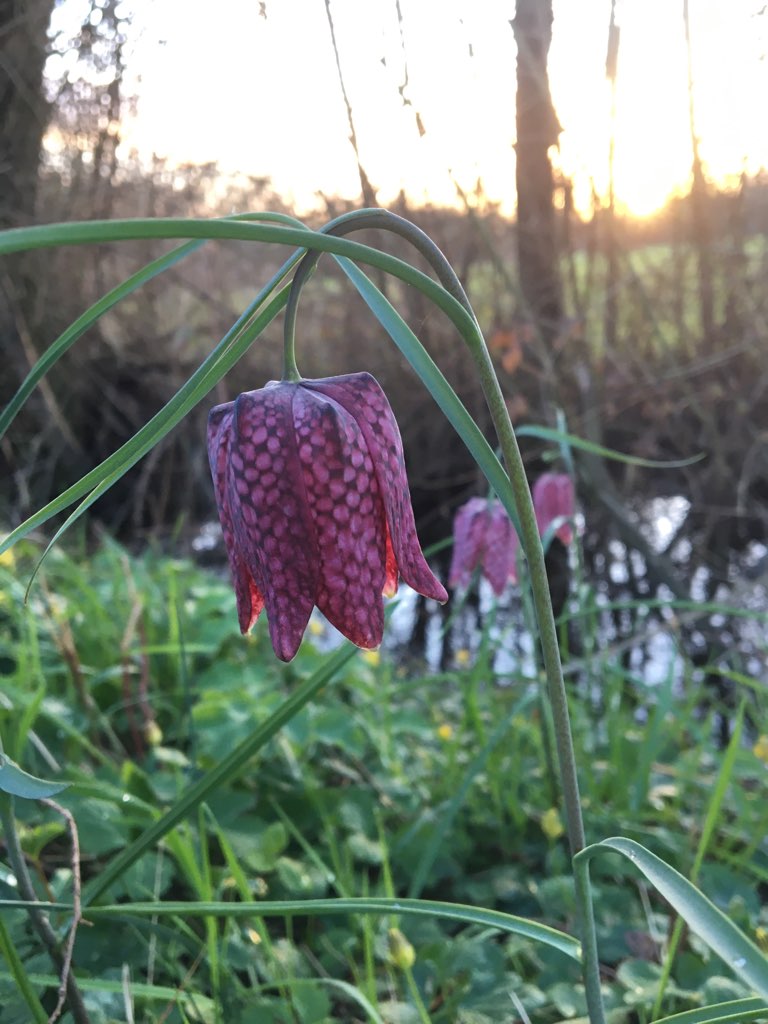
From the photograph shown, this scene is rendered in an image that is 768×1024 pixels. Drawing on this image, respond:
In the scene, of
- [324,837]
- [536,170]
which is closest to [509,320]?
[536,170]

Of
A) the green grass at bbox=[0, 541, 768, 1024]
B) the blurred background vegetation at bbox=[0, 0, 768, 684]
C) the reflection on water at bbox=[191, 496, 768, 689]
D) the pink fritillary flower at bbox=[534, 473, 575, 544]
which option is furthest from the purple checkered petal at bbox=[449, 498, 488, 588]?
the blurred background vegetation at bbox=[0, 0, 768, 684]

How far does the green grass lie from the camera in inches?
41.4

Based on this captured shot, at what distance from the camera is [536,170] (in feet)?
12.3

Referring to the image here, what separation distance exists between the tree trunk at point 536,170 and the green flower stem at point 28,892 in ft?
9.88

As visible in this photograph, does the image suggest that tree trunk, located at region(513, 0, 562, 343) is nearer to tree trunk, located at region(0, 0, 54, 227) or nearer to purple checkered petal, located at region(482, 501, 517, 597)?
tree trunk, located at region(0, 0, 54, 227)

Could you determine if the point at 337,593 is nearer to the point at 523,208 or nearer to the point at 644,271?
the point at 523,208

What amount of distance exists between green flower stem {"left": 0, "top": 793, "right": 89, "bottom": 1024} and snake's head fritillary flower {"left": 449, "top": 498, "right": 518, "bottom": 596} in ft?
2.96

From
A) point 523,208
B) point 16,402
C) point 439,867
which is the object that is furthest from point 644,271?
point 16,402

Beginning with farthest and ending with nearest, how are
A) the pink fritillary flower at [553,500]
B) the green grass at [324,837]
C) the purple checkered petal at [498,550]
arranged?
the pink fritillary flower at [553,500] → the purple checkered petal at [498,550] → the green grass at [324,837]

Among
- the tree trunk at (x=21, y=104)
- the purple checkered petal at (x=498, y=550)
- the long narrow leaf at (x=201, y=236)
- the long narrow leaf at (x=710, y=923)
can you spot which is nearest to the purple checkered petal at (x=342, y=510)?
the long narrow leaf at (x=201, y=236)

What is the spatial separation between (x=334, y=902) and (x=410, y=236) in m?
0.51

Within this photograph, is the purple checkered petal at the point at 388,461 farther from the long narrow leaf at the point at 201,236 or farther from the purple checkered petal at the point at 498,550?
the purple checkered petal at the point at 498,550

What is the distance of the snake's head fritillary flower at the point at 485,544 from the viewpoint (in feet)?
5.19

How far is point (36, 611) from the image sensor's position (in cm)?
216
